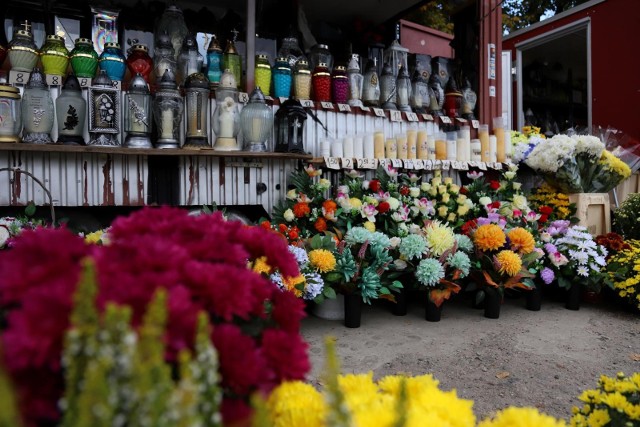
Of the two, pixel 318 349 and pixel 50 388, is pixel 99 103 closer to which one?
pixel 318 349

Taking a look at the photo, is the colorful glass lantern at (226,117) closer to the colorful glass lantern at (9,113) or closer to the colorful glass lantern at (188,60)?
the colorful glass lantern at (188,60)

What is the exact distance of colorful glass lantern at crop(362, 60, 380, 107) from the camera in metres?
4.40

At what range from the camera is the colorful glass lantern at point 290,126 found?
3.82 m

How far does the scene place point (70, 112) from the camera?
317 centimetres

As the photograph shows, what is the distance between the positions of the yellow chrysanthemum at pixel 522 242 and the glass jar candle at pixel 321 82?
1.88 m

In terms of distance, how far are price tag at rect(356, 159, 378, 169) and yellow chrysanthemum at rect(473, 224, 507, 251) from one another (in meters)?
1.13

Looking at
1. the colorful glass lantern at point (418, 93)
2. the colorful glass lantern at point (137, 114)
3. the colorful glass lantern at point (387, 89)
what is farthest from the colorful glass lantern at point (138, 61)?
the colorful glass lantern at point (418, 93)

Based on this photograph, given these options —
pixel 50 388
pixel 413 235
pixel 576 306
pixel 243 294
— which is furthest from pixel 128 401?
pixel 576 306

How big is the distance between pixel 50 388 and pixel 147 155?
9.73 ft

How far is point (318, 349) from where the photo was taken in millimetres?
2693

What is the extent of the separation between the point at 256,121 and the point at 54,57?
4.57 feet

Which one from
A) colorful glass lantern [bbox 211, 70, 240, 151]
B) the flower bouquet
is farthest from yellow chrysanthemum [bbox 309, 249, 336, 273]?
the flower bouquet

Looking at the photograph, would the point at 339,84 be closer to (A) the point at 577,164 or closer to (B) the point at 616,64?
(A) the point at 577,164

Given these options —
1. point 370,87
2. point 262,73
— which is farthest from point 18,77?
point 370,87
